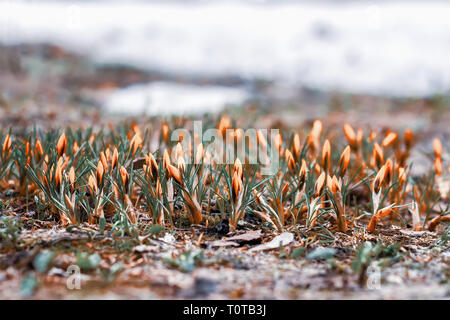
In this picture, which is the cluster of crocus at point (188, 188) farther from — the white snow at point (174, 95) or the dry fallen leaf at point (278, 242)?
the white snow at point (174, 95)

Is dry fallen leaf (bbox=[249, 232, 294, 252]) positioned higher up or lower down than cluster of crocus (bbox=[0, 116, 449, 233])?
lower down

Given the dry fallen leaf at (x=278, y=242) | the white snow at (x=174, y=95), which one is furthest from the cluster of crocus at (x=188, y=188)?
the white snow at (x=174, y=95)

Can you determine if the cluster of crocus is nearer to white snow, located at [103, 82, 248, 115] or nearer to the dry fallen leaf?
the dry fallen leaf

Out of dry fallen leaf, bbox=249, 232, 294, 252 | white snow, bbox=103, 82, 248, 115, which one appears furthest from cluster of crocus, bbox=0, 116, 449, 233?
white snow, bbox=103, 82, 248, 115

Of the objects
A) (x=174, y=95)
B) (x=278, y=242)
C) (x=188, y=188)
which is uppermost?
(x=174, y=95)

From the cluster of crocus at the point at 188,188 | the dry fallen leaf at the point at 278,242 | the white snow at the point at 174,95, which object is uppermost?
the white snow at the point at 174,95

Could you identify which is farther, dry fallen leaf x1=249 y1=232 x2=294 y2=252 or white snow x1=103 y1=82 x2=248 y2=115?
white snow x1=103 y1=82 x2=248 y2=115

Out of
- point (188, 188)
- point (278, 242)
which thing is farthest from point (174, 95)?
point (278, 242)

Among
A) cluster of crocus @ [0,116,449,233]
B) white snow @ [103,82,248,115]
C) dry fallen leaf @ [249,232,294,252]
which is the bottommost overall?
dry fallen leaf @ [249,232,294,252]

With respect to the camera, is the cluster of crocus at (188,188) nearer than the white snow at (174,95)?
Yes

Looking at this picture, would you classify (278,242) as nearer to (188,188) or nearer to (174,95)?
(188,188)

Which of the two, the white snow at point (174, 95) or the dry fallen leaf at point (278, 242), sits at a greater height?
the white snow at point (174, 95)
